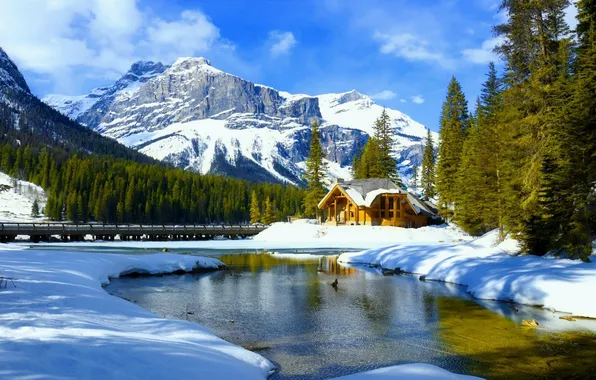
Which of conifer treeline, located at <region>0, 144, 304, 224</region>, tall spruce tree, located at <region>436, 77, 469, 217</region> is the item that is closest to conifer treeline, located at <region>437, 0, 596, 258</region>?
tall spruce tree, located at <region>436, 77, 469, 217</region>

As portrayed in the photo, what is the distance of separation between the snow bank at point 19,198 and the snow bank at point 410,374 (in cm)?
11228

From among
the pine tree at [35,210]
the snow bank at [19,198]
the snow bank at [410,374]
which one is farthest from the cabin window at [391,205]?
the pine tree at [35,210]

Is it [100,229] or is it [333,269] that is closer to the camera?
[333,269]

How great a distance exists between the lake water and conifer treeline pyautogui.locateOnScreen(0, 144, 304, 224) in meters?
65.5

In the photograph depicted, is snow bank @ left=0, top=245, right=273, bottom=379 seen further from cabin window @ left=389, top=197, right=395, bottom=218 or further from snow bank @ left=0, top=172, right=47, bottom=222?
snow bank @ left=0, top=172, right=47, bottom=222

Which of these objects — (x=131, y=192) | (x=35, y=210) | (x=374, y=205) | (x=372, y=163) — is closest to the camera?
(x=374, y=205)

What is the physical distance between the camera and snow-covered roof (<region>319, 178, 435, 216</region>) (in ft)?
189

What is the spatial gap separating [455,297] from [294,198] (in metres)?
108

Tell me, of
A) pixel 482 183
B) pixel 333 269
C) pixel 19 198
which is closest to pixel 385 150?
pixel 482 183

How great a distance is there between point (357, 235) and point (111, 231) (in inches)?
1353

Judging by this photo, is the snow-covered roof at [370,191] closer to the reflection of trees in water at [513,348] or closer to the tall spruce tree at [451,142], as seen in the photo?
the tall spruce tree at [451,142]

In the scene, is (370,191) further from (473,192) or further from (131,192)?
(131,192)

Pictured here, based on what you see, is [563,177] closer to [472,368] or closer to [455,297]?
[455,297]

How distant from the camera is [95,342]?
7.36 m
